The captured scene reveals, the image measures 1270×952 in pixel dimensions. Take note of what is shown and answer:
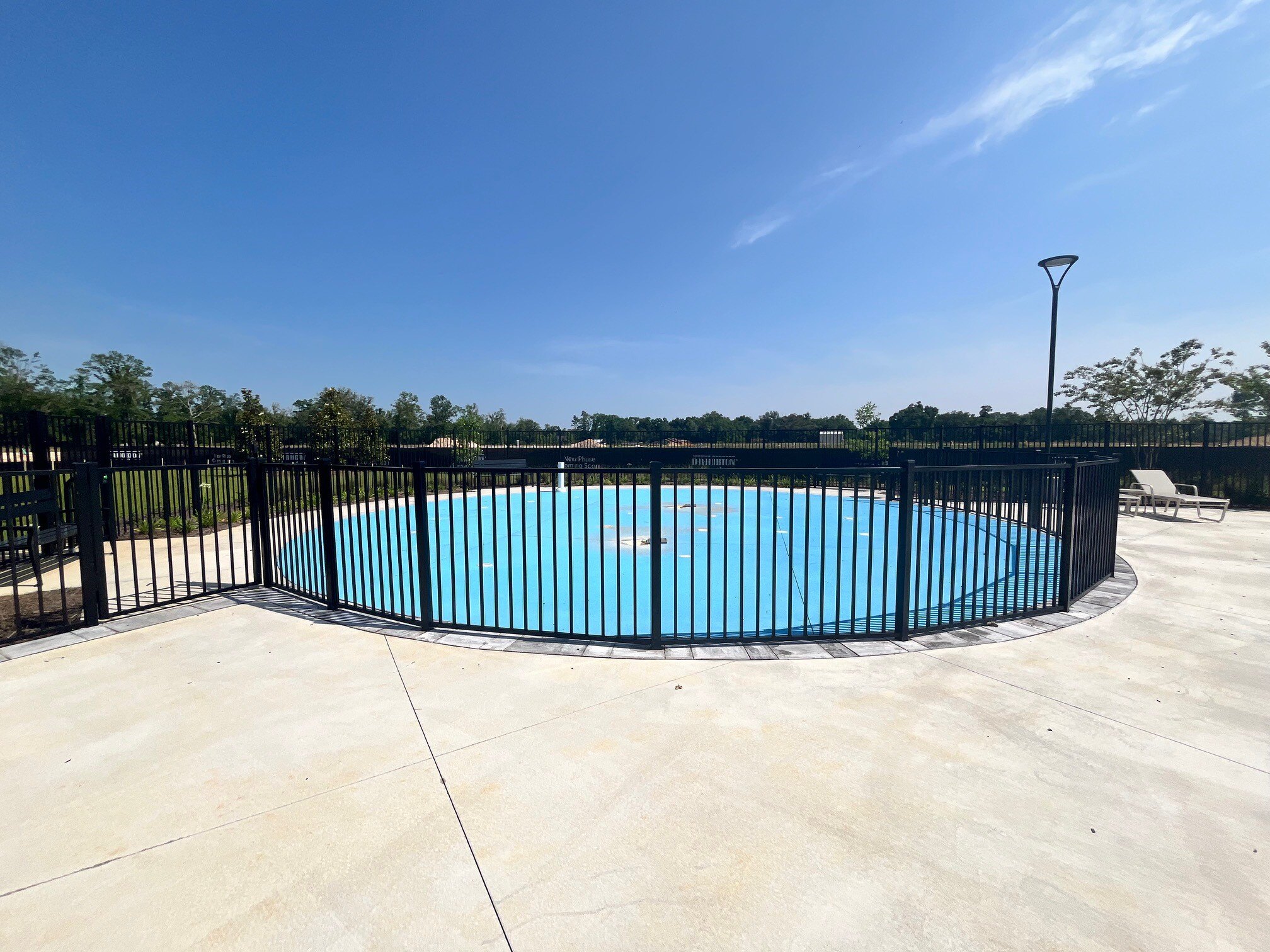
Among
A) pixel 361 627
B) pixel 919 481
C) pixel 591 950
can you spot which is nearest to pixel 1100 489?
pixel 919 481

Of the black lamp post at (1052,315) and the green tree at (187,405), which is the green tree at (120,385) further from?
the black lamp post at (1052,315)

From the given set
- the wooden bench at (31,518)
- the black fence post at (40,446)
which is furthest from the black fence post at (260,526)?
the black fence post at (40,446)

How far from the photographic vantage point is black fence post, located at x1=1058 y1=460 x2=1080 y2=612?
454 centimetres

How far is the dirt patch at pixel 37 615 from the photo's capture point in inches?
156

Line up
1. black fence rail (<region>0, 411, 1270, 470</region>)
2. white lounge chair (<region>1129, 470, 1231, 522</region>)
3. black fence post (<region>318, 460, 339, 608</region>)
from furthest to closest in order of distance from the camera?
white lounge chair (<region>1129, 470, 1231, 522</region>)
black fence rail (<region>0, 411, 1270, 470</region>)
black fence post (<region>318, 460, 339, 608</region>)

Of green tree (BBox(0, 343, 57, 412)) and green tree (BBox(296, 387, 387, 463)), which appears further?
green tree (BBox(0, 343, 57, 412))

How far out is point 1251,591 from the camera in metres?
5.10

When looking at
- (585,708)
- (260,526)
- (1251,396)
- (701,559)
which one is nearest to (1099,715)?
(585,708)

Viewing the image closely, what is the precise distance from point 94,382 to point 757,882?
67.2 metres

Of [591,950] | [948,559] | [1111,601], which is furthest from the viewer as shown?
[948,559]

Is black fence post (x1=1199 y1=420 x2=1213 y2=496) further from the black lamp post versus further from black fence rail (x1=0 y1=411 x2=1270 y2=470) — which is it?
the black lamp post

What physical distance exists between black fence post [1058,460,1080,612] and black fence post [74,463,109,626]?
26.6ft

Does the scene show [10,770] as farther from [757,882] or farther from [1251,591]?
[1251,591]

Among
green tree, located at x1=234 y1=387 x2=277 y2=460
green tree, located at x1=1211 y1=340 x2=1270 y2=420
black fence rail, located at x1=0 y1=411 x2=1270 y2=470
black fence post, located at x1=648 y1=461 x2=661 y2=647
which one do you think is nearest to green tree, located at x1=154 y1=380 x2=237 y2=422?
green tree, located at x1=234 y1=387 x2=277 y2=460
